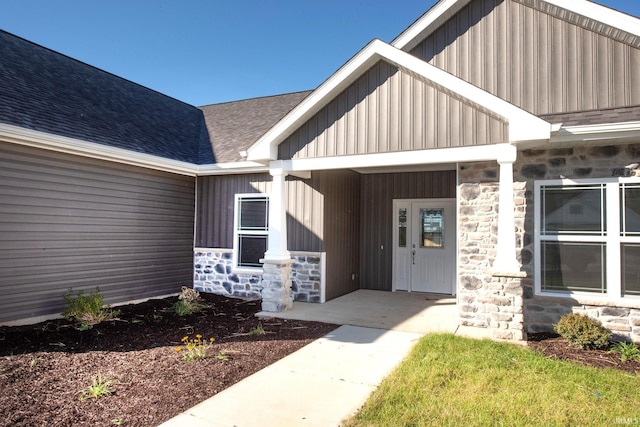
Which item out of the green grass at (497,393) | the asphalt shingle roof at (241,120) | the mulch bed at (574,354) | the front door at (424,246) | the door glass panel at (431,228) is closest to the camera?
the green grass at (497,393)

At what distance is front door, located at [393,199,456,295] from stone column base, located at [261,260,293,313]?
3720 millimetres

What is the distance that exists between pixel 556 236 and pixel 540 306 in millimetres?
1127

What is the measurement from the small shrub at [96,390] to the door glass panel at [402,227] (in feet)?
24.3

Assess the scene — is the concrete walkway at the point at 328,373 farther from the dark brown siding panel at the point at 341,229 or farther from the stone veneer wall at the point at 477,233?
the dark brown siding panel at the point at 341,229

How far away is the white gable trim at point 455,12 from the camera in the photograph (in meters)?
5.90

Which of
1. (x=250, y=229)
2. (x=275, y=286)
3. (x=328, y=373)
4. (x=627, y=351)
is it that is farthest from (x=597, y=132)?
(x=250, y=229)

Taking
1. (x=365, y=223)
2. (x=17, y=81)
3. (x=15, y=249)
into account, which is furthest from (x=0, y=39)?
(x=365, y=223)

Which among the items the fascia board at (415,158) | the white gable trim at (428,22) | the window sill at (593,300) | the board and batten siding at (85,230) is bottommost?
the window sill at (593,300)

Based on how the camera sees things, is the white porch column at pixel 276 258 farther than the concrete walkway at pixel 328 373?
Yes

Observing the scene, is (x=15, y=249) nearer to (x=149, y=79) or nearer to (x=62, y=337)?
(x=62, y=337)

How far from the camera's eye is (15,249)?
239 inches

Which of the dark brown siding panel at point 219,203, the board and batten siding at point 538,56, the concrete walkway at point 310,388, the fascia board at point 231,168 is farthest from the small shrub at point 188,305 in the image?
the board and batten siding at point 538,56

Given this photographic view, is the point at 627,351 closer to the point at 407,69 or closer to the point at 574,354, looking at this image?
the point at 574,354

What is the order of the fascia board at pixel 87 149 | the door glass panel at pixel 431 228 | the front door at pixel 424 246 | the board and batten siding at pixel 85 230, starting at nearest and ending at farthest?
the fascia board at pixel 87 149
the board and batten siding at pixel 85 230
the front door at pixel 424 246
the door glass panel at pixel 431 228
